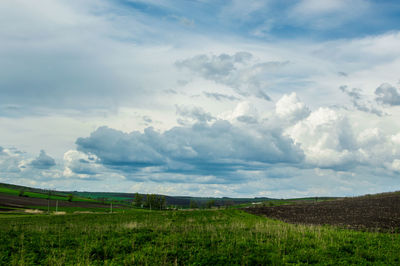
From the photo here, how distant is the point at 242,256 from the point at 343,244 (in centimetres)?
1175

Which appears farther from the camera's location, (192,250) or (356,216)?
(356,216)

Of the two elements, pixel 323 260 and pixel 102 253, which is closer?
pixel 323 260

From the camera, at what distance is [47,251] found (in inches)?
997

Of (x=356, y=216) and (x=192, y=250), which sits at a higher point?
(x=192, y=250)

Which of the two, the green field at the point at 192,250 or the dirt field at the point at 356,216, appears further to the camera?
the dirt field at the point at 356,216

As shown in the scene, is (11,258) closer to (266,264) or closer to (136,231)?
(136,231)

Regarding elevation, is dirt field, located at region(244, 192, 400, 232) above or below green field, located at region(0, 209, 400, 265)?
below

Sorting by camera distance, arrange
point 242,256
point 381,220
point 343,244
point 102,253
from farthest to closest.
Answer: point 381,220
point 343,244
point 102,253
point 242,256

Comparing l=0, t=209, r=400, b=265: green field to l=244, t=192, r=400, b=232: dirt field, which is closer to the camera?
l=0, t=209, r=400, b=265: green field

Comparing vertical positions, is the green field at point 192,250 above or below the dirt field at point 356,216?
above

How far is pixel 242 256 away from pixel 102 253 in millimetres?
11517

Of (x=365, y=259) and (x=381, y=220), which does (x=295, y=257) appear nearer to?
(x=365, y=259)

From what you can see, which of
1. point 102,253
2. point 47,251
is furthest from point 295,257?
point 47,251

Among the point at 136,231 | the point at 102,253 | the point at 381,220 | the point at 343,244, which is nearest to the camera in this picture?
the point at 102,253
